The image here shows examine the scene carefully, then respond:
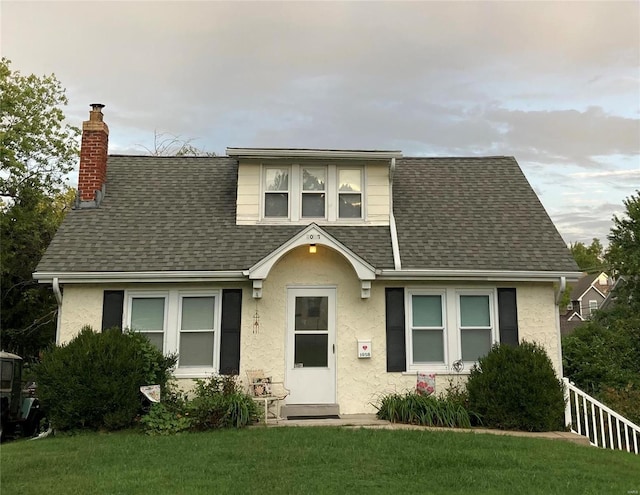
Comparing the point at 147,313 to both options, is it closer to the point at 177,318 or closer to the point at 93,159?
the point at 177,318

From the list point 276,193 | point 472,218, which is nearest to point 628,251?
point 472,218

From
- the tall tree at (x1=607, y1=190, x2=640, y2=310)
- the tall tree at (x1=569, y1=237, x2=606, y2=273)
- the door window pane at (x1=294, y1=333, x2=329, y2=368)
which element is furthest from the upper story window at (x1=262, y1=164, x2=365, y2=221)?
the tall tree at (x1=569, y1=237, x2=606, y2=273)

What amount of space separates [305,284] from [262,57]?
7277mm

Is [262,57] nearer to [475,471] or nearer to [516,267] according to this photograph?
[516,267]

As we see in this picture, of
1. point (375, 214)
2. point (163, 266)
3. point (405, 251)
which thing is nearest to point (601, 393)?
point (405, 251)

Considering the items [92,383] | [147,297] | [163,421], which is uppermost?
[147,297]

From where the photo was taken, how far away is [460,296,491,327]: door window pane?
33.8 feet

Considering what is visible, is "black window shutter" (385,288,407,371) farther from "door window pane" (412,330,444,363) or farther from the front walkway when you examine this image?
the front walkway

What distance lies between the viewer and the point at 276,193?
11484mm

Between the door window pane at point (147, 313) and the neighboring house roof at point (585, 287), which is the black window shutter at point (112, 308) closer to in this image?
the door window pane at point (147, 313)

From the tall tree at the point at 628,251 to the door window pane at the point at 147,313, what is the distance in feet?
68.2

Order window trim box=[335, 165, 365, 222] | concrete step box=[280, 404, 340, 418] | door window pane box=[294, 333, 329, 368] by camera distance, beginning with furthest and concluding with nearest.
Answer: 1. window trim box=[335, 165, 365, 222]
2. door window pane box=[294, 333, 329, 368]
3. concrete step box=[280, 404, 340, 418]

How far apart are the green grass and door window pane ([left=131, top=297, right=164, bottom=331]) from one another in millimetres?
2486

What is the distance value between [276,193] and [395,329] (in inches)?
160
